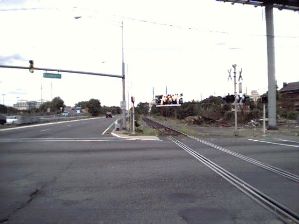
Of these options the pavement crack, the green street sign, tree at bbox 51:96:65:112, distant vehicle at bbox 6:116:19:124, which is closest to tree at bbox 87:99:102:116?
tree at bbox 51:96:65:112

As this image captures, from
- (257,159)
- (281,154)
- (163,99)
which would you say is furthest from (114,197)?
(163,99)

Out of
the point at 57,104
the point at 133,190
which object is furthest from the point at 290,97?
the point at 133,190

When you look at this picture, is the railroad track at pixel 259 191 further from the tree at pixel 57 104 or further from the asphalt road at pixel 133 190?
the tree at pixel 57 104

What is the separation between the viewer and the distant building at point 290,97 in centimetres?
10838

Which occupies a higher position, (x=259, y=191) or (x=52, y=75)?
(x=52, y=75)

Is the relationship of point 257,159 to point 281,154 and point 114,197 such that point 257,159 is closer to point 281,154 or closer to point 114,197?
point 281,154

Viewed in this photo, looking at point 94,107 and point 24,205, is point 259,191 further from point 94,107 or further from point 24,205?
point 94,107

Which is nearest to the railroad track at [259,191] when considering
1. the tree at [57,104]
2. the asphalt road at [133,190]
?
the asphalt road at [133,190]

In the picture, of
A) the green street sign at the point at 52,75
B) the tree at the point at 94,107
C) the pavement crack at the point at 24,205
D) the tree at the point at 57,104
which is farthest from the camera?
the tree at the point at 57,104

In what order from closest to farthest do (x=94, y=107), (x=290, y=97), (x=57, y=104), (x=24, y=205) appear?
(x=24, y=205) → (x=290, y=97) → (x=94, y=107) → (x=57, y=104)

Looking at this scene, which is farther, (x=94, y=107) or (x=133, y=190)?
(x=94, y=107)

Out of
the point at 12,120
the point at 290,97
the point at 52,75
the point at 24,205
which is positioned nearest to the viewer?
the point at 24,205

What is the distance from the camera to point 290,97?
121 metres

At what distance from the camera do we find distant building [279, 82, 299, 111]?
10838 centimetres
